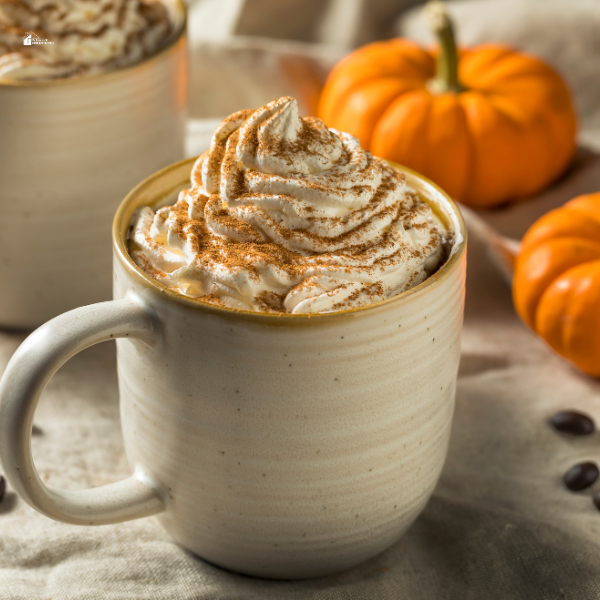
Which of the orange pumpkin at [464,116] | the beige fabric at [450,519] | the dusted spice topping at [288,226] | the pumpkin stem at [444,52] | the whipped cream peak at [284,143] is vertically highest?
the whipped cream peak at [284,143]

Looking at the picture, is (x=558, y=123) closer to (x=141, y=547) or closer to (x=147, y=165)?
(x=147, y=165)

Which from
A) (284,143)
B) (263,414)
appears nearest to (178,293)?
(263,414)

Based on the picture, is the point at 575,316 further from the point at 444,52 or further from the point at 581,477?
the point at 444,52

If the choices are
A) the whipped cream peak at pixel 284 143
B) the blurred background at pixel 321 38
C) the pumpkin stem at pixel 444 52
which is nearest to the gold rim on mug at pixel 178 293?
the whipped cream peak at pixel 284 143

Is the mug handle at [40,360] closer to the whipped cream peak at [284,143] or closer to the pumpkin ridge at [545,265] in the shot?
the whipped cream peak at [284,143]

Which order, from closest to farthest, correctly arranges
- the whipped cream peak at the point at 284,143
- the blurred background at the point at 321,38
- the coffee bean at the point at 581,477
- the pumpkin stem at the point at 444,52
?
1. the whipped cream peak at the point at 284,143
2. the coffee bean at the point at 581,477
3. the pumpkin stem at the point at 444,52
4. the blurred background at the point at 321,38

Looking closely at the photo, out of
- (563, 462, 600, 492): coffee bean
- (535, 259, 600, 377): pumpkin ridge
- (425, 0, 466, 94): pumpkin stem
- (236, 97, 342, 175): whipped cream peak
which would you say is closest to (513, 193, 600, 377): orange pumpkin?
(535, 259, 600, 377): pumpkin ridge
